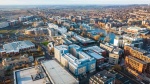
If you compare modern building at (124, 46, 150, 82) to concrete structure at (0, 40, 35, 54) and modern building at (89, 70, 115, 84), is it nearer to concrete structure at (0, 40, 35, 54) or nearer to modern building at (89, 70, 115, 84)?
modern building at (89, 70, 115, 84)

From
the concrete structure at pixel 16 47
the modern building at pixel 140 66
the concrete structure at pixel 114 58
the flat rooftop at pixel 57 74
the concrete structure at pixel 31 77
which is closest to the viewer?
the flat rooftop at pixel 57 74

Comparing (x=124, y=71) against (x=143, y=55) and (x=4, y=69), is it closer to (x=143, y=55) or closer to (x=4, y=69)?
(x=143, y=55)

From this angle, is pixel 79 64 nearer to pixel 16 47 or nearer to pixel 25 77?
pixel 25 77

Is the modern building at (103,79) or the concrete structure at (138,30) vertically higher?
the concrete structure at (138,30)

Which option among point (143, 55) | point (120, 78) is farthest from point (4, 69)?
point (143, 55)

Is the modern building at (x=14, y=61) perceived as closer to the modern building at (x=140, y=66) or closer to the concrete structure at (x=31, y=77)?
the concrete structure at (x=31, y=77)

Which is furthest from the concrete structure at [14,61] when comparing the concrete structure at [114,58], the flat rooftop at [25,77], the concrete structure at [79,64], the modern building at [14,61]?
the concrete structure at [114,58]

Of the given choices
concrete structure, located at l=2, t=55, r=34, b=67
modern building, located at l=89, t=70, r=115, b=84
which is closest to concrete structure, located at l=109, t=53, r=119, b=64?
modern building, located at l=89, t=70, r=115, b=84
